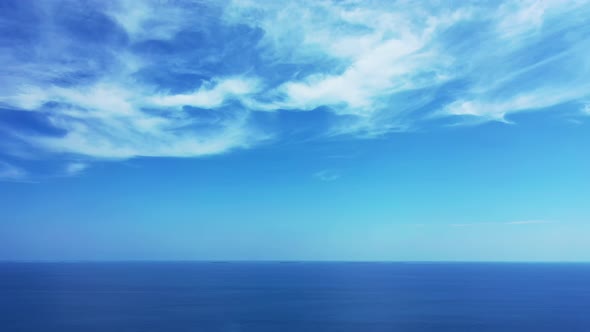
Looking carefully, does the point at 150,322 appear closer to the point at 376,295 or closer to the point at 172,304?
the point at 172,304

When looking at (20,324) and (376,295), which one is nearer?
(20,324)

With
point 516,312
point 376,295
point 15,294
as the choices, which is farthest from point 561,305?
point 15,294

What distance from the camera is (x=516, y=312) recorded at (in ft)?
215

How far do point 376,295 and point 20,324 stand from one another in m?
65.1

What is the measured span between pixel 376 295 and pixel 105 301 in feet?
181

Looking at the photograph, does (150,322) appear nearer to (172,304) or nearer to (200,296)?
(172,304)

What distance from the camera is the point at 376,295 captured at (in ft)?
Result: 289

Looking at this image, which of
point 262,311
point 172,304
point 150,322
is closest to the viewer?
point 150,322

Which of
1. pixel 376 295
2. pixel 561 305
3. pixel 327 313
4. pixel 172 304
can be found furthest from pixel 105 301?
pixel 561 305

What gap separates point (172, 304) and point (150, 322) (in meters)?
18.5

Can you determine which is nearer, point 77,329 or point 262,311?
point 77,329

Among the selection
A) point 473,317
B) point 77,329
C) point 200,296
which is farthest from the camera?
point 200,296

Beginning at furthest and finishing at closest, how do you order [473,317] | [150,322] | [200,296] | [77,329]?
[200,296] → [473,317] → [150,322] → [77,329]

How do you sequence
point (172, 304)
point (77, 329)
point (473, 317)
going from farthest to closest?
point (172, 304)
point (473, 317)
point (77, 329)
